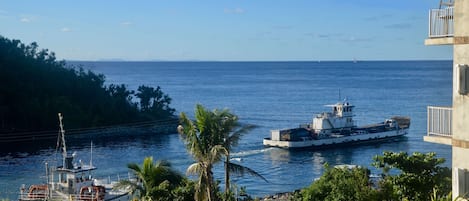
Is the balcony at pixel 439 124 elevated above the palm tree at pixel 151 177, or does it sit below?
above

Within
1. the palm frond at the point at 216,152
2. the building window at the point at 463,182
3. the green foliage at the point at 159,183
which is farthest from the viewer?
the green foliage at the point at 159,183

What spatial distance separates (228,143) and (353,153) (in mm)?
57059

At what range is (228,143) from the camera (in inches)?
805

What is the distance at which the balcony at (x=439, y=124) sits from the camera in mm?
14938

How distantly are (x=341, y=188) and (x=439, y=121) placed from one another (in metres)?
5.61

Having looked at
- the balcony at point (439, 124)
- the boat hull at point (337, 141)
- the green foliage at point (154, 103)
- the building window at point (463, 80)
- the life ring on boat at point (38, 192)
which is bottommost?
the boat hull at point (337, 141)

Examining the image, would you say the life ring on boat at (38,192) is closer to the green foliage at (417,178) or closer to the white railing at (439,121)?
the green foliage at (417,178)

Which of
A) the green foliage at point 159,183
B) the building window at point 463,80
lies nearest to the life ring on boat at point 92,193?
the green foliage at point 159,183

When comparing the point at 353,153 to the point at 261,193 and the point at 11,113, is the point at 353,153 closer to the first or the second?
the point at 261,193

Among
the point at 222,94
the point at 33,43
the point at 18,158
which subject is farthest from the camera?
the point at 222,94

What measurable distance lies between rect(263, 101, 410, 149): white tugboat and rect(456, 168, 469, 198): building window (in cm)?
6180

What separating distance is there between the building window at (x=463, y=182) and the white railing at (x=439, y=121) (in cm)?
88

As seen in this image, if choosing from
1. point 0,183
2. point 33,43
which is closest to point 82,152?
point 0,183

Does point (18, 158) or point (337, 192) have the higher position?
point (337, 192)
